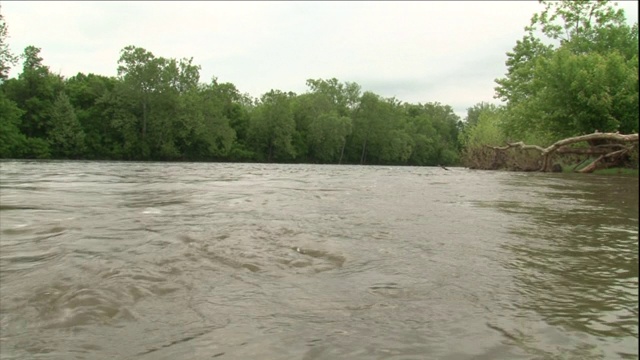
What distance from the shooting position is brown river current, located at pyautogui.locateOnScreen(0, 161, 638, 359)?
2895mm

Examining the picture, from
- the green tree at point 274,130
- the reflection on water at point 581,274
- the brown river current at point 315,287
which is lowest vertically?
the brown river current at point 315,287

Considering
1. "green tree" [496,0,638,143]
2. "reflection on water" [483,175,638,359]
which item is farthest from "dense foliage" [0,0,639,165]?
"reflection on water" [483,175,638,359]

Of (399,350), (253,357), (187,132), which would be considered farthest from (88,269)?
(187,132)

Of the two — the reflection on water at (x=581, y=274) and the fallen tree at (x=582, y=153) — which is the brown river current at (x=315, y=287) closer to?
the reflection on water at (x=581, y=274)

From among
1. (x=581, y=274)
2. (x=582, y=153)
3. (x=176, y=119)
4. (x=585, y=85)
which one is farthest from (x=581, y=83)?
(x=176, y=119)

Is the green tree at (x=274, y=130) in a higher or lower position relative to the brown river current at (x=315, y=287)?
higher

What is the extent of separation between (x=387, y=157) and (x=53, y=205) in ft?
294

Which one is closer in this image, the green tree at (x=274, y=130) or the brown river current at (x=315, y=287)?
the brown river current at (x=315, y=287)

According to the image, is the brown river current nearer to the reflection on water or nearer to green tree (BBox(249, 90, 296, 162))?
the reflection on water

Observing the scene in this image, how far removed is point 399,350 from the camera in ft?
9.21

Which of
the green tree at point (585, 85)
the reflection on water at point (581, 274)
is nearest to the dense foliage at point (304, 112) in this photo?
the green tree at point (585, 85)

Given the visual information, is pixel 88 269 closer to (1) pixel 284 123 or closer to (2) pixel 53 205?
(2) pixel 53 205

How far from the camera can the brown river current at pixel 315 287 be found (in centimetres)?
289

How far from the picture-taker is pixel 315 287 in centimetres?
416
